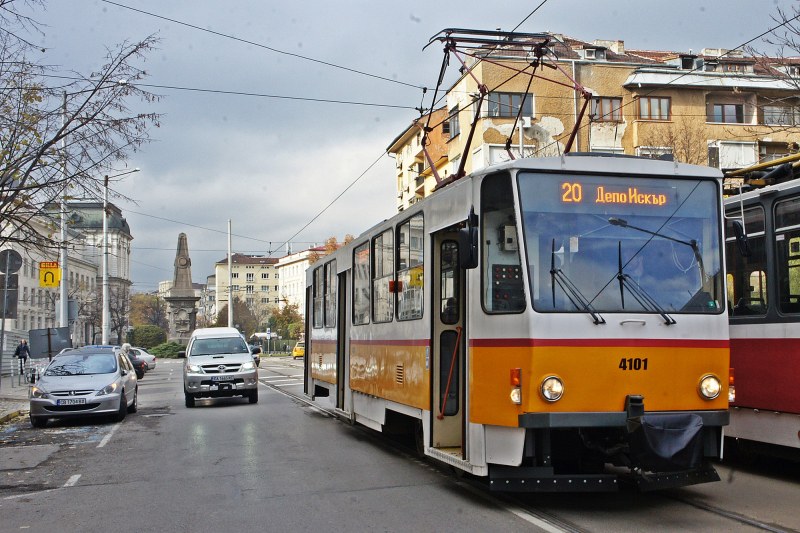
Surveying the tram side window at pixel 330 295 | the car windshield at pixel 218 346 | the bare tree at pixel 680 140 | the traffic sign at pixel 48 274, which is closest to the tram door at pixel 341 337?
the tram side window at pixel 330 295

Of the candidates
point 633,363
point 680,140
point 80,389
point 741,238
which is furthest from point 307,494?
point 680,140

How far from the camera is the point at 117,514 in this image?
841 centimetres

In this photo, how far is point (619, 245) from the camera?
7988mm

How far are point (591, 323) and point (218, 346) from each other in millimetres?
16306

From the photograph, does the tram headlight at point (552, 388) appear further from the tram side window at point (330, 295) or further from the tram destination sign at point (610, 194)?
the tram side window at point (330, 295)

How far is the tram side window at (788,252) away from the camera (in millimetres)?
9602

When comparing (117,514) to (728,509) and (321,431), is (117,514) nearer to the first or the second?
(728,509)

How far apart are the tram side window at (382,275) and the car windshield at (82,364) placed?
8817 mm

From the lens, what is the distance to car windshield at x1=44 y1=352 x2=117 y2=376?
18344 millimetres

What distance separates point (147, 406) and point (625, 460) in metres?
17.6

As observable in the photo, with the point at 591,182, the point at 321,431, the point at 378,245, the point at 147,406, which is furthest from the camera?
the point at 147,406

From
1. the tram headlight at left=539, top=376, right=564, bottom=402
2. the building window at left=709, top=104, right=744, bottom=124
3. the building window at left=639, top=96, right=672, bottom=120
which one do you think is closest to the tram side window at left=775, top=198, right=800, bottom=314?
the tram headlight at left=539, top=376, right=564, bottom=402

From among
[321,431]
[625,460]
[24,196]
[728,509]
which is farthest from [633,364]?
[24,196]

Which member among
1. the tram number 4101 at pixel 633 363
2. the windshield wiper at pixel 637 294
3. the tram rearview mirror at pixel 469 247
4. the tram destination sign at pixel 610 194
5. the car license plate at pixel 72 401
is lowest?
the car license plate at pixel 72 401
